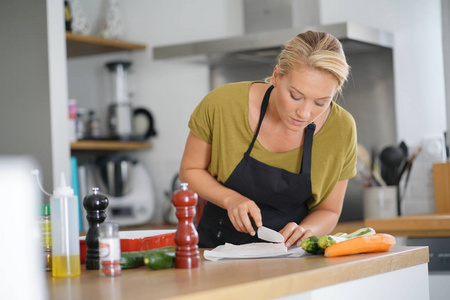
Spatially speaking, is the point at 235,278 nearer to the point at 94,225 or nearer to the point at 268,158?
the point at 94,225

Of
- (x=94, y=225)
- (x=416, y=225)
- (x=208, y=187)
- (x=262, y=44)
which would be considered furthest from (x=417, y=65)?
(x=94, y=225)

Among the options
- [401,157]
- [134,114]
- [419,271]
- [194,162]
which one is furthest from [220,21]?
[419,271]

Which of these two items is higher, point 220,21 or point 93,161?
point 220,21

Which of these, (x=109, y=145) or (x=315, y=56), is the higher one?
(x=315, y=56)

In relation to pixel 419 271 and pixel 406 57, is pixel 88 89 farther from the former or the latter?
pixel 419 271

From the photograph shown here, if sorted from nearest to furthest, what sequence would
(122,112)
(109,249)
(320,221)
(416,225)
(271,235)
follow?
(109,249), (271,235), (320,221), (416,225), (122,112)

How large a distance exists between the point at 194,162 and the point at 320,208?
0.41 metres

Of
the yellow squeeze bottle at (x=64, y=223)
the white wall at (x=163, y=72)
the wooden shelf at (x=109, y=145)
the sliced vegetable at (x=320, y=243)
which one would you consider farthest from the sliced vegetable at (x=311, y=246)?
the white wall at (x=163, y=72)

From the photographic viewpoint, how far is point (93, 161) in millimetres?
4020

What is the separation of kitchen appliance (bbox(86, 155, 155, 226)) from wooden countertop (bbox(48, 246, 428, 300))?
7.53ft

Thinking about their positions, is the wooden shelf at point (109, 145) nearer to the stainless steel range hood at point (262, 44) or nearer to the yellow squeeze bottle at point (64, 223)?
the stainless steel range hood at point (262, 44)

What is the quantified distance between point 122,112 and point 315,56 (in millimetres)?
2347

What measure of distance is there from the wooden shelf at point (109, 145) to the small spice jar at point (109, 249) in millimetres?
2296

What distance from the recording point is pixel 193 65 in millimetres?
3846
